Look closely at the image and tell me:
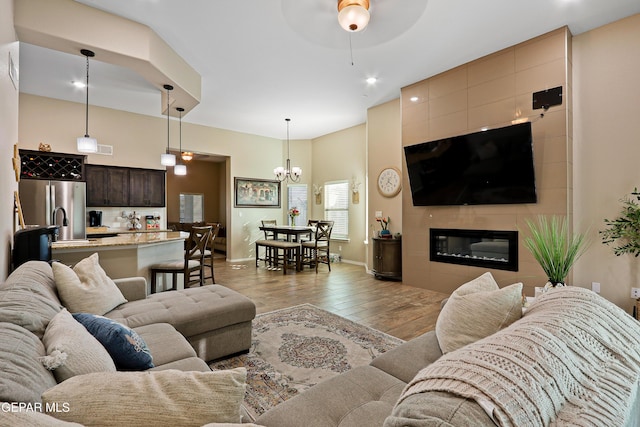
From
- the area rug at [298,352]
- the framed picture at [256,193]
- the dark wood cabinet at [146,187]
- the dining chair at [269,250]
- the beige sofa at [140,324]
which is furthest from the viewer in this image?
the framed picture at [256,193]

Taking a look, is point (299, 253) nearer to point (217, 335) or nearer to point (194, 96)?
point (194, 96)

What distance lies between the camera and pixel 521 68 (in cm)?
379

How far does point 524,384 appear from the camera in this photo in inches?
27.1

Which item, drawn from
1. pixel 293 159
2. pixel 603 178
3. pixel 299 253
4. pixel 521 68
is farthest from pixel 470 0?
pixel 293 159

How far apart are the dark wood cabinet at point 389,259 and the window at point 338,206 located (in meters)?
2.08

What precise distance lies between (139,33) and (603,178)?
5.48 meters

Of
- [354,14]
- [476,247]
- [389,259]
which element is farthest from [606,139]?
[389,259]

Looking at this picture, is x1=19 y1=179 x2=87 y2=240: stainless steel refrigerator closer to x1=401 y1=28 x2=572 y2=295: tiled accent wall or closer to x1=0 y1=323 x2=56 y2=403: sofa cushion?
x1=0 y1=323 x2=56 y2=403: sofa cushion

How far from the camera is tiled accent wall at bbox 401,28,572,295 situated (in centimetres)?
352

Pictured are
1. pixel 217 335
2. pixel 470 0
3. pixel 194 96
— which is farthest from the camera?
pixel 194 96

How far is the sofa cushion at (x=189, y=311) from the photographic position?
2229mm

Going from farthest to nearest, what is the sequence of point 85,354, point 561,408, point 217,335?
point 217,335
point 85,354
point 561,408

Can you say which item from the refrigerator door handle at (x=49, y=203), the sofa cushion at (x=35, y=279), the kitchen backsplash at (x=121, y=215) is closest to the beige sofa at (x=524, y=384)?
the sofa cushion at (x=35, y=279)

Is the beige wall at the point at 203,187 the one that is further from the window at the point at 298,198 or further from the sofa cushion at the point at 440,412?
the sofa cushion at the point at 440,412
